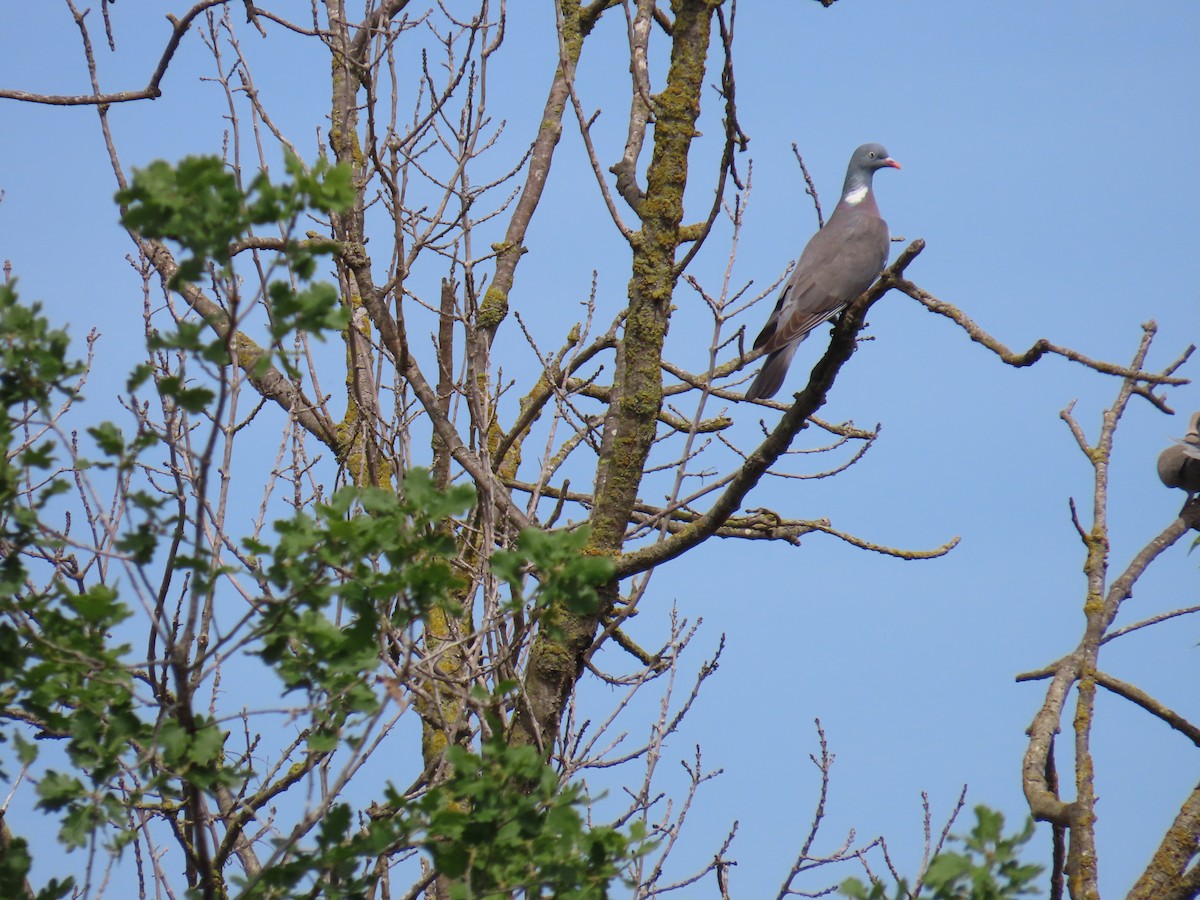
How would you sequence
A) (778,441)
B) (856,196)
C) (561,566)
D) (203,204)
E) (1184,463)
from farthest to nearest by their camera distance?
(856,196), (1184,463), (778,441), (561,566), (203,204)

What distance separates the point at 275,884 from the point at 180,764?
0.90ft

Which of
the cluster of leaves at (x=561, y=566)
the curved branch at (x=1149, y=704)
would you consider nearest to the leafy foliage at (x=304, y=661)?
the cluster of leaves at (x=561, y=566)

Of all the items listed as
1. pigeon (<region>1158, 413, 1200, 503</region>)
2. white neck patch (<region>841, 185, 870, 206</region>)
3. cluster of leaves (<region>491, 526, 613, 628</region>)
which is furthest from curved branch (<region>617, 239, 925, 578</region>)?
white neck patch (<region>841, 185, 870, 206</region>)

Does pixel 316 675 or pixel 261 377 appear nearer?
pixel 316 675

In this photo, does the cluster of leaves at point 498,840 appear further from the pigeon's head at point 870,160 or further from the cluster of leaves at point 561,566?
the pigeon's head at point 870,160

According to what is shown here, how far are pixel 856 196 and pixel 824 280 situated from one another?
5.45 feet

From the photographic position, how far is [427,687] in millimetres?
4422

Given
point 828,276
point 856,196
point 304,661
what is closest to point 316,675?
point 304,661

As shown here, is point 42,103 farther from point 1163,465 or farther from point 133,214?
point 1163,465

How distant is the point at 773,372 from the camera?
4.66 meters

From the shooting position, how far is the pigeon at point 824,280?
459 centimetres

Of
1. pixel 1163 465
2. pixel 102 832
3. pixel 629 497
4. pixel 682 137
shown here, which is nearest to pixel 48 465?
pixel 102 832

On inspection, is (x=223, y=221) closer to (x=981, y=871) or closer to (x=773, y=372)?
(x=981, y=871)

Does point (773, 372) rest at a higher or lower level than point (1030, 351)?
higher
